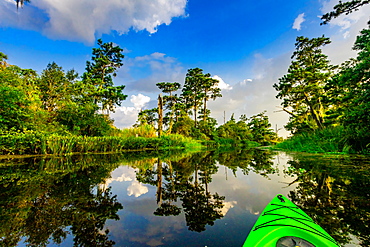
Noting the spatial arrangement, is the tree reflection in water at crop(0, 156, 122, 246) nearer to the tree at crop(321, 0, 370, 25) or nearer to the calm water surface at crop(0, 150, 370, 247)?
the calm water surface at crop(0, 150, 370, 247)

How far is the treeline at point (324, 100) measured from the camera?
442 centimetres

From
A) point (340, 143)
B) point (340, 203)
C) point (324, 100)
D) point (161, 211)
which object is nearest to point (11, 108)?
point (161, 211)

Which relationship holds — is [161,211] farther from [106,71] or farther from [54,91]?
[106,71]

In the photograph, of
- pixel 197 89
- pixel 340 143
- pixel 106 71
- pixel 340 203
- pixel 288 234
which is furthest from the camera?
pixel 197 89

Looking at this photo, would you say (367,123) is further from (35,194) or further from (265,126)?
(265,126)

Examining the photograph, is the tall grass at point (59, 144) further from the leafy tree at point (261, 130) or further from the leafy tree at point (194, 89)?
the leafy tree at point (261, 130)

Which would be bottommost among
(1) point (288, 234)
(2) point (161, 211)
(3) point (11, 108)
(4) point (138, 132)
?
(2) point (161, 211)

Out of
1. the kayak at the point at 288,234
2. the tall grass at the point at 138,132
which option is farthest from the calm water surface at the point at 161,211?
the tall grass at the point at 138,132

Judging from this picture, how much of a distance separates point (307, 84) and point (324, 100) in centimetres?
250

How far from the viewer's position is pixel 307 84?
12.3 meters

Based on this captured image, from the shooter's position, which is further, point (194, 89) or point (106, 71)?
point (194, 89)

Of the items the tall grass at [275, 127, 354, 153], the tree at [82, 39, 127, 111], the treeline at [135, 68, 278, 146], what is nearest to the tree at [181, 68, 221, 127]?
the treeline at [135, 68, 278, 146]

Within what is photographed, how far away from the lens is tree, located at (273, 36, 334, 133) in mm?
11641

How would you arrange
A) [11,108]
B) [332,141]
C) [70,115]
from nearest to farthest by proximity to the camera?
[11,108] → [332,141] → [70,115]
